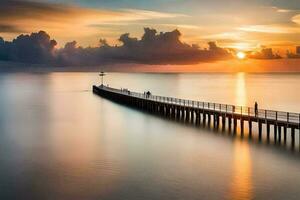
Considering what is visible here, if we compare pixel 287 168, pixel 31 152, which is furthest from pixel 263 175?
pixel 31 152

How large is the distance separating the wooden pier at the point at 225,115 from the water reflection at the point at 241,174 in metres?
2.90

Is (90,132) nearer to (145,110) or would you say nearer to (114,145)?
(114,145)

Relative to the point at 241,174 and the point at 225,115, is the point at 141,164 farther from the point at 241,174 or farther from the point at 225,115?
the point at 225,115

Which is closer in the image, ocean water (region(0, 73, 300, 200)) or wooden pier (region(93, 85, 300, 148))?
ocean water (region(0, 73, 300, 200))

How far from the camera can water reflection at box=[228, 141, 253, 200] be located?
23.5 metres

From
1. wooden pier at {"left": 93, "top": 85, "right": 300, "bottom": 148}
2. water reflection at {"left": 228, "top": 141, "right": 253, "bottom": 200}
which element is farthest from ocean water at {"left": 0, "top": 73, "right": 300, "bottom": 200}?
wooden pier at {"left": 93, "top": 85, "right": 300, "bottom": 148}

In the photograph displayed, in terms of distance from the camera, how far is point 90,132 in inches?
1796

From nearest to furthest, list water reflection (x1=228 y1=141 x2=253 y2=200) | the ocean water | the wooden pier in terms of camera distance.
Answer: water reflection (x1=228 y1=141 x2=253 y2=200) → the ocean water → the wooden pier

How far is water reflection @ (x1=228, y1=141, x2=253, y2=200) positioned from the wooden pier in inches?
114

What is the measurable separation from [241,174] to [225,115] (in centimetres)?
1589

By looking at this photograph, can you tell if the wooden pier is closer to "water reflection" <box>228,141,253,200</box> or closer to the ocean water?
the ocean water

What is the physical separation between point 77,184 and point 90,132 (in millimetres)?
20808

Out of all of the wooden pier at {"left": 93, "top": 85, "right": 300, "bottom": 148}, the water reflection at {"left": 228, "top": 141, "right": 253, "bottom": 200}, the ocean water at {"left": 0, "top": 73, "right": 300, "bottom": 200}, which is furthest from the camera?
the wooden pier at {"left": 93, "top": 85, "right": 300, "bottom": 148}

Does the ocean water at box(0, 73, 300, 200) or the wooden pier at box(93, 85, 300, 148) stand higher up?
the wooden pier at box(93, 85, 300, 148)
